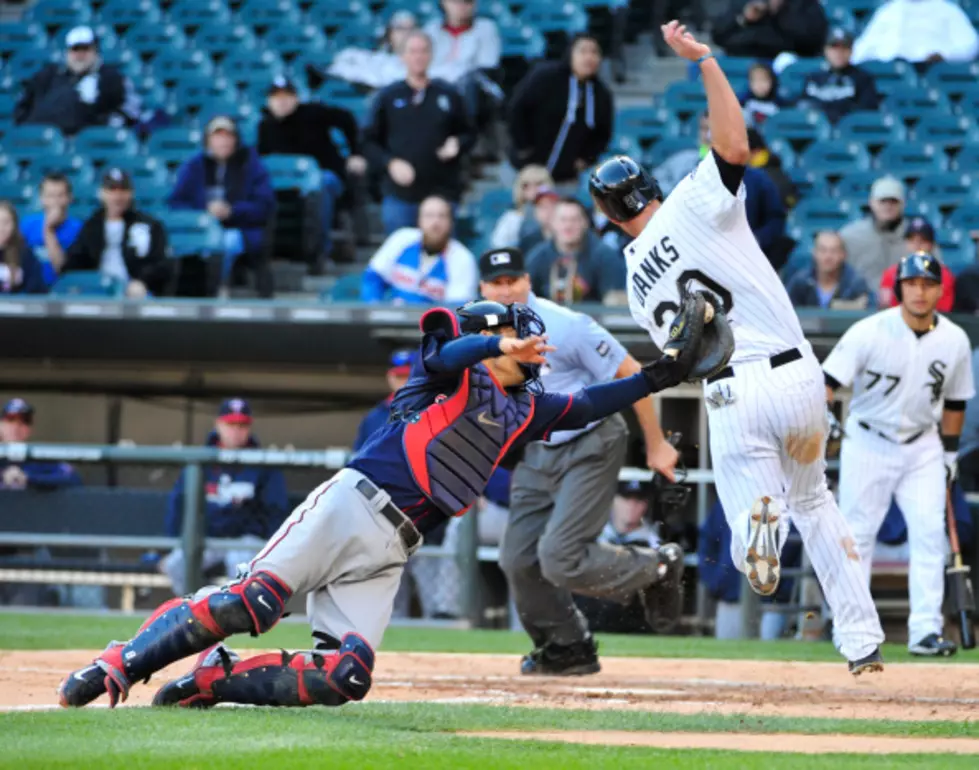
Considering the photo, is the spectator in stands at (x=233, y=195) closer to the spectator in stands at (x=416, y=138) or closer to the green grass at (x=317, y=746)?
the spectator in stands at (x=416, y=138)

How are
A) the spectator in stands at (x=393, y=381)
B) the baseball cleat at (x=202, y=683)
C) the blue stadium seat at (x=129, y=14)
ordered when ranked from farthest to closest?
the blue stadium seat at (x=129, y=14) < the spectator in stands at (x=393, y=381) < the baseball cleat at (x=202, y=683)

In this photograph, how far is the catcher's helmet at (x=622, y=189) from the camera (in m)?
5.71

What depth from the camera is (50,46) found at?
51.8 ft

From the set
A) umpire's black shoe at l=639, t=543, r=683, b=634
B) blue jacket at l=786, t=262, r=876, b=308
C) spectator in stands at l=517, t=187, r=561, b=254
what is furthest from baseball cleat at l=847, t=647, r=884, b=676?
spectator in stands at l=517, t=187, r=561, b=254

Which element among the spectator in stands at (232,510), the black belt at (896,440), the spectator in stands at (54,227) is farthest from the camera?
the spectator in stands at (54,227)

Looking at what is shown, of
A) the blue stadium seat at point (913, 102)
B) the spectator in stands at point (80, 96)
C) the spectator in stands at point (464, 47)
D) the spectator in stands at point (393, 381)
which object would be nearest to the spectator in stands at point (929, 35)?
the blue stadium seat at point (913, 102)

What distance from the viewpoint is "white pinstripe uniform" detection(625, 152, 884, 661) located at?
5.59 m

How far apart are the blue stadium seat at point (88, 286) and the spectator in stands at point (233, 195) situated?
770 mm

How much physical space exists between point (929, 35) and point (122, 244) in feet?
20.4

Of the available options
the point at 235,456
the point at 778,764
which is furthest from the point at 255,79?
the point at 778,764

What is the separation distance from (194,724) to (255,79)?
37.0ft

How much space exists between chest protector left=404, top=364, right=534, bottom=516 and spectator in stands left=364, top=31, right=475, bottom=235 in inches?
283

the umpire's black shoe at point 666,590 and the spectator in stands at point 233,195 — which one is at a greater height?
the spectator in stands at point 233,195

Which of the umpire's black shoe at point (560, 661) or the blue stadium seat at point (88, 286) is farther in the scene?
the blue stadium seat at point (88, 286)
